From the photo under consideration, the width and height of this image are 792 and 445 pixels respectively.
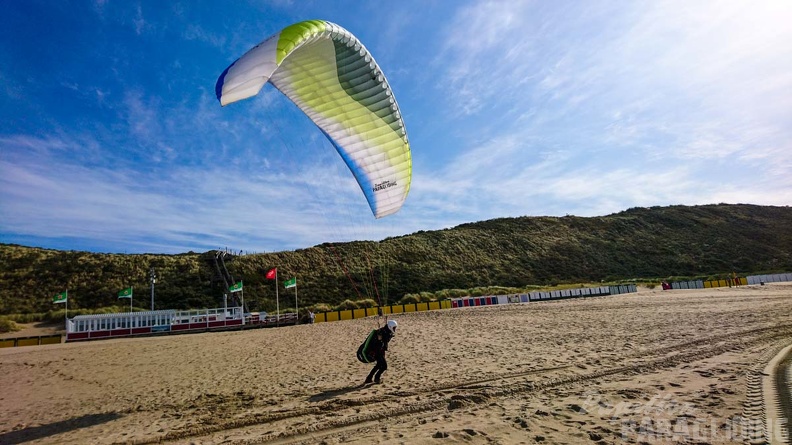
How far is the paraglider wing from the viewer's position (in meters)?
8.42

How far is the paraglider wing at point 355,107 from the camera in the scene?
8.42 metres

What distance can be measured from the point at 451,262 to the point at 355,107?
144ft

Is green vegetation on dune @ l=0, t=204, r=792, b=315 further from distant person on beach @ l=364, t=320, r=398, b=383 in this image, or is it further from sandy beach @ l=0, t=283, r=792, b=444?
distant person on beach @ l=364, t=320, r=398, b=383

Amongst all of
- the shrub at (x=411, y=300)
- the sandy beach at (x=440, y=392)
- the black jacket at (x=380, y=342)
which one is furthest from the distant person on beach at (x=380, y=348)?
the shrub at (x=411, y=300)

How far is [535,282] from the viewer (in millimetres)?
47406

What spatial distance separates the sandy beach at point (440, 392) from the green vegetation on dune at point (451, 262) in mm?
24635

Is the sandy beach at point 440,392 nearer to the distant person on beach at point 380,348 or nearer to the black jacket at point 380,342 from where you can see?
the distant person on beach at point 380,348

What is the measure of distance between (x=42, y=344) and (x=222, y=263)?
21307mm

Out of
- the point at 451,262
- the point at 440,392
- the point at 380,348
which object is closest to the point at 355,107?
the point at 380,348

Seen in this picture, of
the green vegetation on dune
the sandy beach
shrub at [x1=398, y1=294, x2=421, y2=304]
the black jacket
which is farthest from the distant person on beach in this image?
the green vegetation on dune

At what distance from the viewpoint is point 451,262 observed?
2026 inches

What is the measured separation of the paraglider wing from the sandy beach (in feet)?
14.3

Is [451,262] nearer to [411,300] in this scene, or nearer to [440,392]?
[411,300]

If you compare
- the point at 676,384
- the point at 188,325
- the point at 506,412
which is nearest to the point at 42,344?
the point at 188,325
